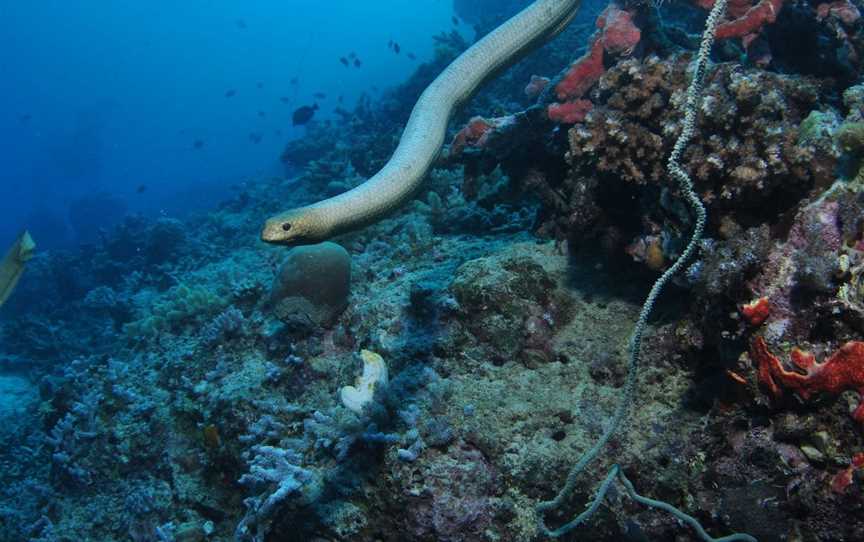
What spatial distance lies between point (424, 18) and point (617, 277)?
106265 millimetres

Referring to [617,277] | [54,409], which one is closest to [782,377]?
[617,277]

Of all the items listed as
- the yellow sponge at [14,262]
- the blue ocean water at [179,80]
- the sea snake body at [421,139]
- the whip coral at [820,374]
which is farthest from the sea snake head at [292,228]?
the blue ocean water at [179,80]

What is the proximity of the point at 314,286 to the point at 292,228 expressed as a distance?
1.50 m

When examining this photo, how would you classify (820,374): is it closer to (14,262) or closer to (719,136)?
(719,136)

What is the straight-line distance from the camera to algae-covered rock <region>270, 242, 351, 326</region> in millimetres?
5137

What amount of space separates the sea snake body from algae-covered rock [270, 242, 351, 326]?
1268 mm

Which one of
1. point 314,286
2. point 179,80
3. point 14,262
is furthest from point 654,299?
point 179,80

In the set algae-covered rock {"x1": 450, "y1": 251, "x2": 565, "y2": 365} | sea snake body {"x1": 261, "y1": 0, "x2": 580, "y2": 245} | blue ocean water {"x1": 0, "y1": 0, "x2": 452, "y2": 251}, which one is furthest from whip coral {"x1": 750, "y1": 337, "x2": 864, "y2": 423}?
blue ocean water {"x1": 0, "y1": 0, "x2": 452, "y2": 251}

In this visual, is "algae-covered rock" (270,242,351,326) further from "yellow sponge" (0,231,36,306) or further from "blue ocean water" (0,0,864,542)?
"yellow sponge" (0,231,36,306)

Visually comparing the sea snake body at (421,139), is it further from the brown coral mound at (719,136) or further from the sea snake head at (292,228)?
the brown coral mound at (719,136)

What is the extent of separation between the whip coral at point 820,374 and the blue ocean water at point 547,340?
1cm

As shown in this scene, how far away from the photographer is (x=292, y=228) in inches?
148

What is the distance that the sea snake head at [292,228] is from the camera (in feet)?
12.2

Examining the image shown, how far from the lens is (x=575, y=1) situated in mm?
5281
